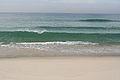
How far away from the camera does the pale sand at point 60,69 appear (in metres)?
3.99

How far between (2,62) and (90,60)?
2.79m

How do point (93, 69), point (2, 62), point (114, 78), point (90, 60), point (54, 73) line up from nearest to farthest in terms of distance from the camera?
1. point (114, 78)
2. point (54, 73)
3. point (93, 69)
4. point (2, 62)
5. point (90, 60)

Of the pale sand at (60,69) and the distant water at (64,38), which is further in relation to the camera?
the distant water at (64,38)

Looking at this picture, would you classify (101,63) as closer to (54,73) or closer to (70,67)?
(70,67)

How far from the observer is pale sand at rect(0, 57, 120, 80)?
399cm

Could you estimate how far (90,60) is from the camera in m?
5.23

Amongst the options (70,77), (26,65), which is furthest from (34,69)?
(70,77)

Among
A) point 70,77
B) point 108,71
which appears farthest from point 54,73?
point 108,71

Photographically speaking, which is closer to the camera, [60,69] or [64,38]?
[60,69]

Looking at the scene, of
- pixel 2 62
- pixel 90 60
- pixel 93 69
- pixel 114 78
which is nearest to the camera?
pixel 114 78

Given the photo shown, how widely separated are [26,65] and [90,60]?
6.78 feet

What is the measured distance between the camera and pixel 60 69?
4.46 meters

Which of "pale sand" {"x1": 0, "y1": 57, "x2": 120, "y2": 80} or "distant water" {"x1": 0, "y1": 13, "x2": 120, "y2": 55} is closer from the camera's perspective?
"pale sand" {"x1": 0, "y1": 57, "x2": 120, "y2": 80}

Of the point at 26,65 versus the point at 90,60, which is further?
the point at 90,60
